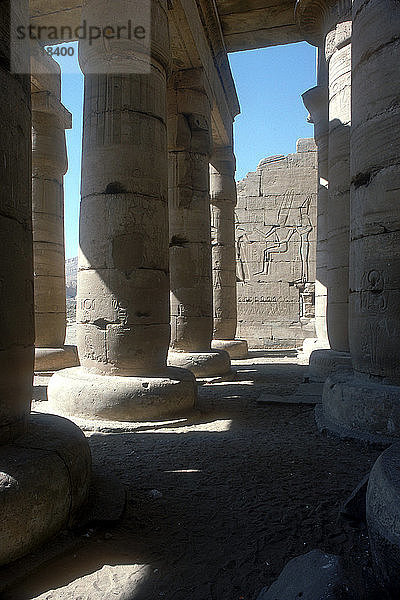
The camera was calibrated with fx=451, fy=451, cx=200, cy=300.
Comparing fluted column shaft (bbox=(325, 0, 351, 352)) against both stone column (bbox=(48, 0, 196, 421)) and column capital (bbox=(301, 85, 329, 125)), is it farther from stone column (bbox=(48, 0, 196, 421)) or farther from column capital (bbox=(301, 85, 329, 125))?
stone column (bbox=(48, 0, 196, 421))

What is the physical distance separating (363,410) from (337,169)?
5.13 metres

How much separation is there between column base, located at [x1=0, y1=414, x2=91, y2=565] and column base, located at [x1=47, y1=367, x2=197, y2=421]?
2091mm

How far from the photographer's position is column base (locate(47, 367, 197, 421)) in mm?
5289

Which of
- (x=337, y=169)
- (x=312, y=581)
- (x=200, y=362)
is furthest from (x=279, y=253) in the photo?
(x=312, y=581)

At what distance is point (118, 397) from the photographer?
5.29 m

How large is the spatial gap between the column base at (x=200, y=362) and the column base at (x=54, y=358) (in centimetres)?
271

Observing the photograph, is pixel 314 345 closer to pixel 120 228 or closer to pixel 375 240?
pixel 375 240

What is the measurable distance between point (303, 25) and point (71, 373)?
780 cm

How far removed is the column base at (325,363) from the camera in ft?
26.1

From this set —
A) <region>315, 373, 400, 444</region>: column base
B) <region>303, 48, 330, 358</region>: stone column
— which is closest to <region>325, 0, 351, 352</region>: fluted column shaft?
<region>303, 48, 330, 358</region>: stone column

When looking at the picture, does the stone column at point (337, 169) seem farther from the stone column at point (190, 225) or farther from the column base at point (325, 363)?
the stone column at point (190, 225)

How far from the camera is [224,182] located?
39.4 ft

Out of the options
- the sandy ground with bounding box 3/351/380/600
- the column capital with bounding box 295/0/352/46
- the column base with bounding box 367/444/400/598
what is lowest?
the sandy ground with bounding box 3/351/380/600

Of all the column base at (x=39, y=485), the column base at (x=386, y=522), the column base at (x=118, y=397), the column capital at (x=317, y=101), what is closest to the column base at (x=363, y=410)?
the column base at (x=118, y=397)
